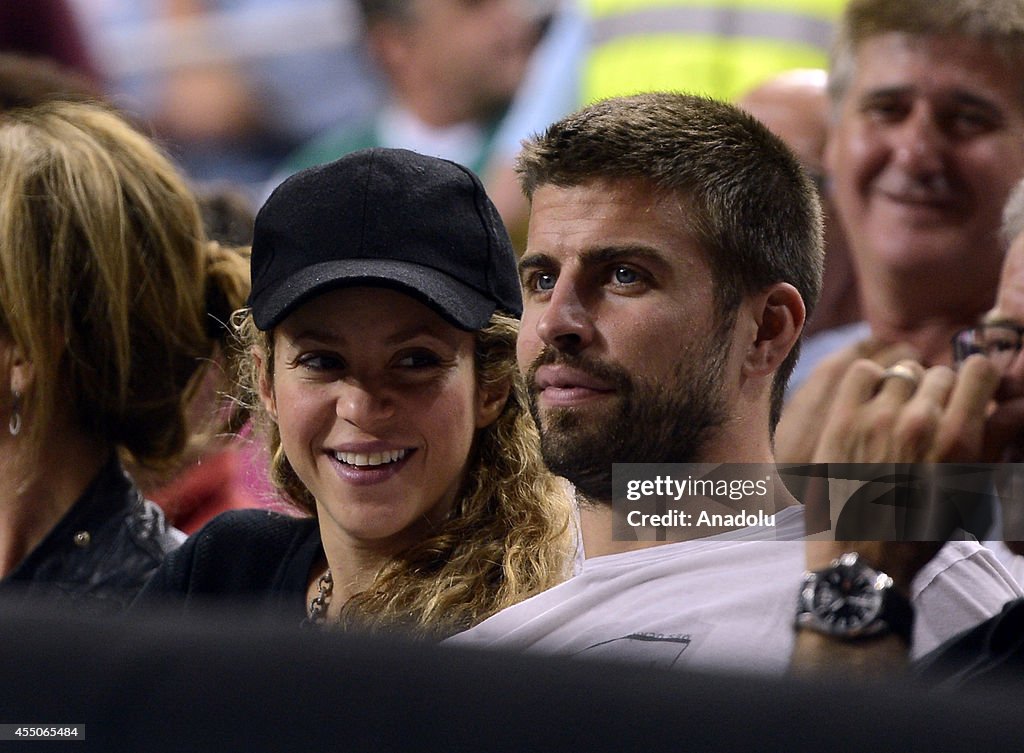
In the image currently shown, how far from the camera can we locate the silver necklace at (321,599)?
1.24m

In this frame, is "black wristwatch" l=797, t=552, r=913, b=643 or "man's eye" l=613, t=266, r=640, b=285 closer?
"black wristwatch" l=797, t=552, r=913, b=643

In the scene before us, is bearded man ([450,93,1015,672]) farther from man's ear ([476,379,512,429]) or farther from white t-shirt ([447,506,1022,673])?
man's ear ([476,379,512,429])

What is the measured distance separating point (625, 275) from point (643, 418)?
121 millimetres

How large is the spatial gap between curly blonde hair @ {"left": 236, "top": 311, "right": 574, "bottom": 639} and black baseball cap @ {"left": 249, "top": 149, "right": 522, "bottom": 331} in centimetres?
5

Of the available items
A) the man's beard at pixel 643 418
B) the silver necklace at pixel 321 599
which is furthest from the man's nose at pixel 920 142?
the silver necklace at pixel 321 599

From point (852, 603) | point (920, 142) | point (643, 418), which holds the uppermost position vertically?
point (920, 142)

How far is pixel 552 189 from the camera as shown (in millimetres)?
1132

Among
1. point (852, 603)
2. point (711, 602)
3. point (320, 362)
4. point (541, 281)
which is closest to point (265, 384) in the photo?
point (320, 362)

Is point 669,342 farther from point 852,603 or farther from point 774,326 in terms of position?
point 852,603

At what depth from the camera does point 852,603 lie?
1034 mm

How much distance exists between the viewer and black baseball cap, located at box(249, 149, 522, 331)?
1200 millimetres

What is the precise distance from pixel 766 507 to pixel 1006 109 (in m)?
0.39

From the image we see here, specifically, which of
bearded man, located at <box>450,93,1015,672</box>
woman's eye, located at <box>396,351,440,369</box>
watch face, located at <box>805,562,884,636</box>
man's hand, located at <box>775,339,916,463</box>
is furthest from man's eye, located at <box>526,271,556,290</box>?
watch face, located at <box>805,562,884,636</box>

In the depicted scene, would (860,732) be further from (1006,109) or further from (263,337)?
(263,337)
